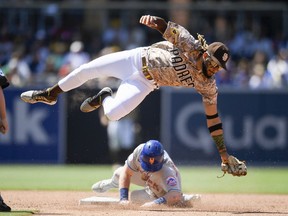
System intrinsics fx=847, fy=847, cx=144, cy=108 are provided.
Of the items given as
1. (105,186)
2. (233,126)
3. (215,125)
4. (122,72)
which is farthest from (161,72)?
(233,126)

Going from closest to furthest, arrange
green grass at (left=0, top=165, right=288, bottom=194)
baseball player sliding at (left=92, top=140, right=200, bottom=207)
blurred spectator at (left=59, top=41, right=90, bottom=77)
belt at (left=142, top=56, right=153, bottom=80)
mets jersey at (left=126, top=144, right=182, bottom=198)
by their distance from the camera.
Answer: baseball player sliding at (left=92, top=140, right=200, bottom=207), mets jersey at (left=126, top=144, right=182, bottom=198), belt at (left=142, top=56, right=153, bottom=80), green grass at (left=0, top=165, right=288, bottom=194), blurred spectator at (left=59, top=41, right=90, bottom=77)

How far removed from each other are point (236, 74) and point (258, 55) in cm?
73

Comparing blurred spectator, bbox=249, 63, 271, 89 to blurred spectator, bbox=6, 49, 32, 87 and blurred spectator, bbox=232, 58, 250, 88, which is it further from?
blurred spectator, bbox=6, 49, 32, 87

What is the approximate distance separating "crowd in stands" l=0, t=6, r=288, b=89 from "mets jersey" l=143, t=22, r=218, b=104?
851cm

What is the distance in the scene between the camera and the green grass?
1452cm

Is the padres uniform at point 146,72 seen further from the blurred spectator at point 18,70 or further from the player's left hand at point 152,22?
the blurred spectator at point 18,70

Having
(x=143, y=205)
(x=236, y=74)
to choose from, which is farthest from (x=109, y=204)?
(x=236, y=74)

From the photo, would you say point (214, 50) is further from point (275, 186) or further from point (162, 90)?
point (162, 90)

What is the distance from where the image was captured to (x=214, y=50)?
10328mm

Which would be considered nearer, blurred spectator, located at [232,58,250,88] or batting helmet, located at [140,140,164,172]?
batting helmet, located at [140,140,164,172]

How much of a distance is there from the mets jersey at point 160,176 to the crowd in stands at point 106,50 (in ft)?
28.4

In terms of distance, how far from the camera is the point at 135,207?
34.8ft

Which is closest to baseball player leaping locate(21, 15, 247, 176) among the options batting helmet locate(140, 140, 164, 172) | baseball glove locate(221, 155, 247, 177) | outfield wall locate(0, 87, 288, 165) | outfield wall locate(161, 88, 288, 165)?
baseball glove locate(221, 155, 247, 177)

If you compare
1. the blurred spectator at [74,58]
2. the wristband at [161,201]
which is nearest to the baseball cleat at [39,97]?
the wristband at [161,201]
